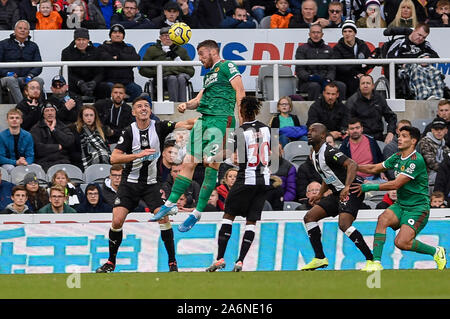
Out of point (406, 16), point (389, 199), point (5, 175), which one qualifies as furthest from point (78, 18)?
point (389, 199)

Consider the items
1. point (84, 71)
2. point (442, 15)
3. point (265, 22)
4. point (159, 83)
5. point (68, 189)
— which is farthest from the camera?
point (442, 15)

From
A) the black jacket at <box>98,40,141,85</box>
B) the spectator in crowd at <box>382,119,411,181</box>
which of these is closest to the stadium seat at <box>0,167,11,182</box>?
the black jacket at <box>98,40,141,85</box>

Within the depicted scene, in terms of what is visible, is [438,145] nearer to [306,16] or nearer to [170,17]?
[306,16]

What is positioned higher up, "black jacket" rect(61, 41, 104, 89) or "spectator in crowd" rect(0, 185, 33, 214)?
"black jacket" rect(61, 41, 104, 89)

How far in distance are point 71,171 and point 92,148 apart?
670 millimetres

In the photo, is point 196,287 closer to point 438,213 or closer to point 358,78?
point 438,213

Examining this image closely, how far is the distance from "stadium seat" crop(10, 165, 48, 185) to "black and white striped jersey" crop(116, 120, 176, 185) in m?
3.55

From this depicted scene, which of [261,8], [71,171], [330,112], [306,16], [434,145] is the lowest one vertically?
Result: [71,171]

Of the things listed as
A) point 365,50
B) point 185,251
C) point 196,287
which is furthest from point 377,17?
point 196,287

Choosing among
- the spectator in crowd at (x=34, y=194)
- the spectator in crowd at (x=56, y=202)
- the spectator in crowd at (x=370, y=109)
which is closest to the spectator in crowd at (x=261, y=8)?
the spectator in crowd at (x=370, y=109)

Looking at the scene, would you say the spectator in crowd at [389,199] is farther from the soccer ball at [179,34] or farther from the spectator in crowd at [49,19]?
the spectator in crowd at [49,19]

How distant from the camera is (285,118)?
67.6 feet

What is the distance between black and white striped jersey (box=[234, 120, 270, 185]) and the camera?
48.6 feet

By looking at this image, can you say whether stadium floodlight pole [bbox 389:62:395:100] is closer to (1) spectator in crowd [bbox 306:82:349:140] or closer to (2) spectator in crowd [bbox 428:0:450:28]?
(1) spectator in crowd [bbox 306:82:349:140]
